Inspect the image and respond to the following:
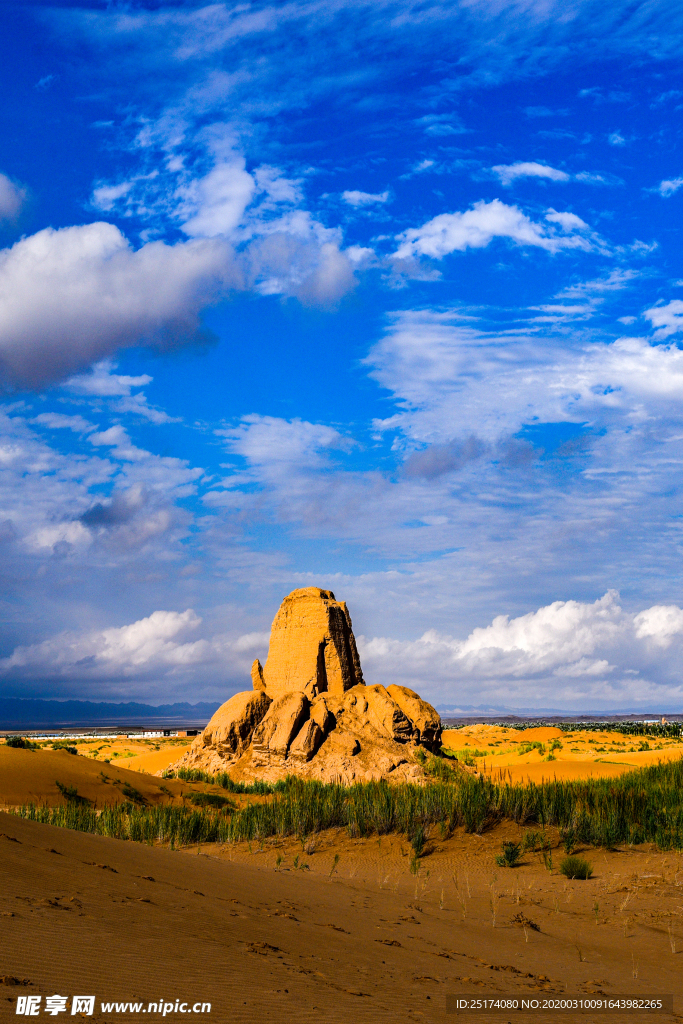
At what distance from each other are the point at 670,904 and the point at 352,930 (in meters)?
5.30

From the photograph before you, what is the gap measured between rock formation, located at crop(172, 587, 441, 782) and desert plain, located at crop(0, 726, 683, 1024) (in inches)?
300

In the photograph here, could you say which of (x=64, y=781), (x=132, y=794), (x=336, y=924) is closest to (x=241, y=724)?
(x=132, y=794)

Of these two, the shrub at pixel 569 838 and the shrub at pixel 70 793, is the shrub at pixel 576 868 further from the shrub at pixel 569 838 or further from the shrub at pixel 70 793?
the shrub at pixel 70 793

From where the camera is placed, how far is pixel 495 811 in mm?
15422

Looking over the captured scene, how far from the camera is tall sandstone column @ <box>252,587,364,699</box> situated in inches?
1013

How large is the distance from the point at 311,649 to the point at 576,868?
14801 mm

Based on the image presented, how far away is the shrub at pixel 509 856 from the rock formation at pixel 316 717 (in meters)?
8.48

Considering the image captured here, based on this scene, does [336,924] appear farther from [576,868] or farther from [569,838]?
[569,838]

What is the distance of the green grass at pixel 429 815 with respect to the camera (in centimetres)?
1456

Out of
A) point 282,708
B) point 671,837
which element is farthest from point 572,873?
point 282,708

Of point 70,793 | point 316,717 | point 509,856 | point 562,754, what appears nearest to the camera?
point 509,856

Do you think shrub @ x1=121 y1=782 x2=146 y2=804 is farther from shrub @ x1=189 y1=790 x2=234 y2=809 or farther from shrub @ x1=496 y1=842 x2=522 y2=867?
shrub @ x1=496 y1=842 x2=522 y2=867

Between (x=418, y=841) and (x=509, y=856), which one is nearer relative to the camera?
(x=509, y=856)

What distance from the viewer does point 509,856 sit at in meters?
13.2
